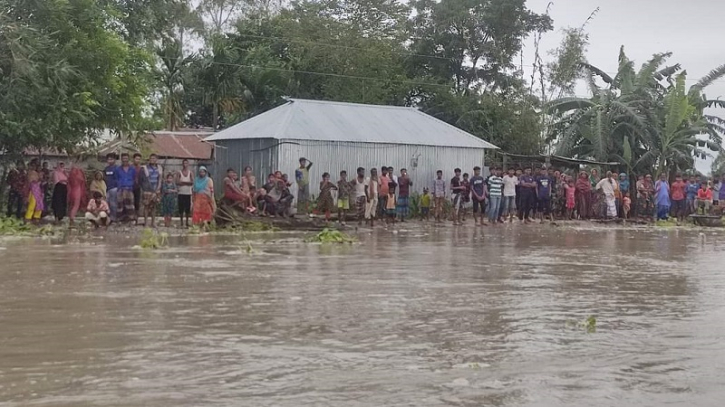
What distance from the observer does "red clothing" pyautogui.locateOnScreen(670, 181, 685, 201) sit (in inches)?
1107

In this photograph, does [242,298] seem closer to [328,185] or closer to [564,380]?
[564,380]

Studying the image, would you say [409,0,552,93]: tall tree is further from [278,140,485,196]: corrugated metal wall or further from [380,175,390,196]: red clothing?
[380,175,390,196]: red clothing

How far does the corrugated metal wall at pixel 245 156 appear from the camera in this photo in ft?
82.7

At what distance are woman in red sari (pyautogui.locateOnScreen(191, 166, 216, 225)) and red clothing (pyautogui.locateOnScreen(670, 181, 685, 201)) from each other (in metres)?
14.8

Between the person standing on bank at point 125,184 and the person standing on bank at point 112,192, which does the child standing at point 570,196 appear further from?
the person standing on bank at point 112,192

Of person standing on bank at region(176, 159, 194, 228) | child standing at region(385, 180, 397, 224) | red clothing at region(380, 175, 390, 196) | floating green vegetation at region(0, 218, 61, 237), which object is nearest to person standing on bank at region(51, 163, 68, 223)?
floating green vegetation at region(0, 218, 61, 237)

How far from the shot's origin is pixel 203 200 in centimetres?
1912

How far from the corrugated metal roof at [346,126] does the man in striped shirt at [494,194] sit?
3.68m

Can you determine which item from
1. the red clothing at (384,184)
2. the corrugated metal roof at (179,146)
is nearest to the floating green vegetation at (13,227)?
the red clothing at (384,184)

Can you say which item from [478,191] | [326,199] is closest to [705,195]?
[478,191]

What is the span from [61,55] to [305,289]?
11786 millimetres

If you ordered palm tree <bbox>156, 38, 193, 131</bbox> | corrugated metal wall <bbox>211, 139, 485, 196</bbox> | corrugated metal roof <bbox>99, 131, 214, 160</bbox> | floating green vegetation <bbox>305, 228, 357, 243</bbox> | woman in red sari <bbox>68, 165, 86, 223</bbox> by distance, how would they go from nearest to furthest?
1. floating green vegetation <bbox>305, 228, 357, 243</bbox>
2. woman in red sari <bbox>68, 165, 86, 223</bbox>
3. corrugated metal wall <bbox>211, 139, 485, 196</bbox>
4. corrugated metal roof <bbox>99, 131, 214, 160</bbox>
5. palm tree <bbox>156, 38, 193, 131</bbox>

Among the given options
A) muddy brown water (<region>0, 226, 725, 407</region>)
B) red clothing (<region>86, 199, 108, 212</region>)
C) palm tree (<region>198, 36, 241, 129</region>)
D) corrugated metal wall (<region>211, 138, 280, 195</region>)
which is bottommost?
muddy brown water (<region>0, 226, 725, 407</region>)

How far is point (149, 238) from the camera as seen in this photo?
1577 centimetres
